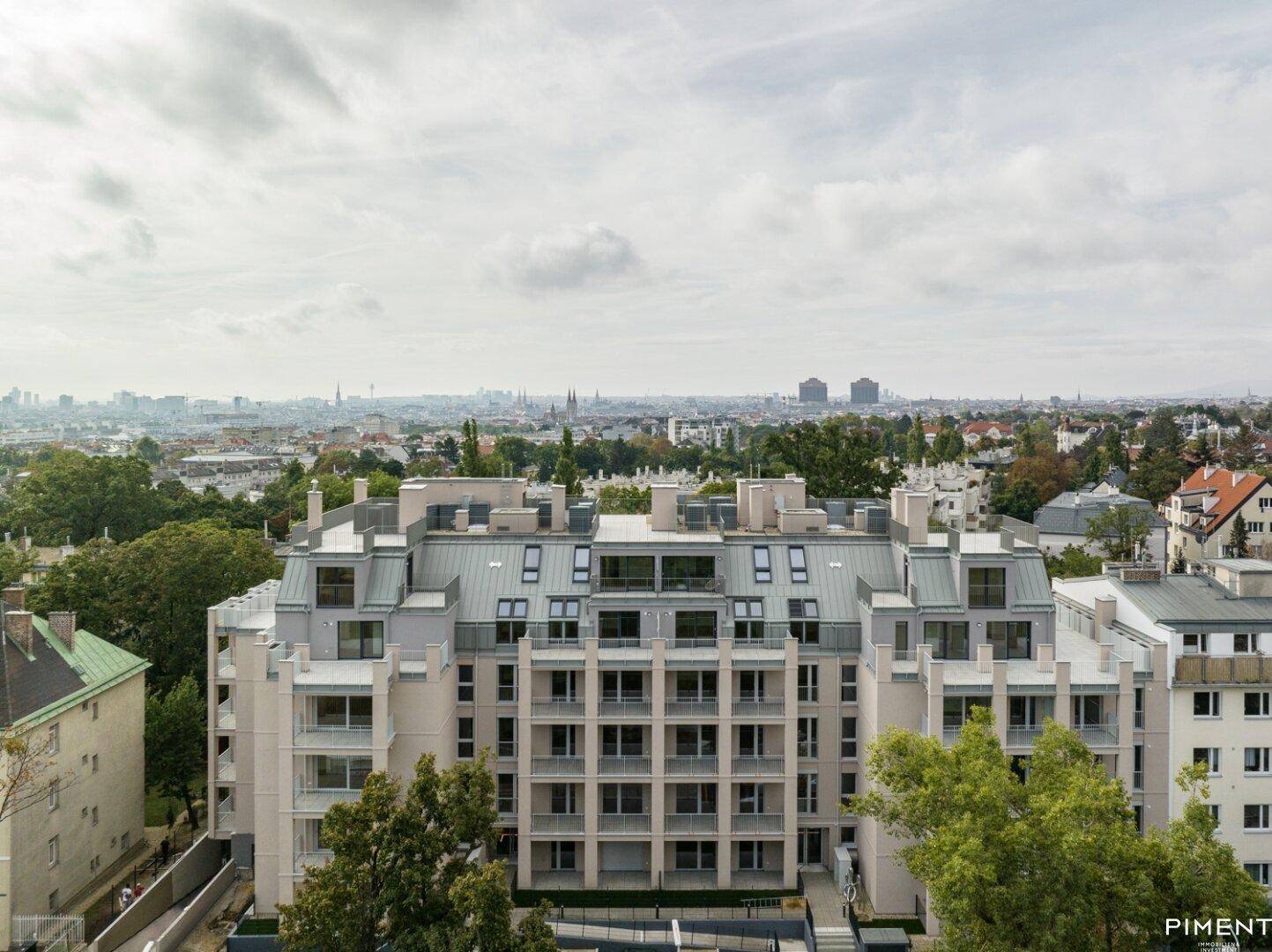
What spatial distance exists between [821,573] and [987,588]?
273 inches

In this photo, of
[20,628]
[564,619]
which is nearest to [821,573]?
[564,619]

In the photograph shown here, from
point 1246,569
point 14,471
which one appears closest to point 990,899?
point 1246,569

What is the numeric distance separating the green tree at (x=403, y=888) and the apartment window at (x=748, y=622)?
15.6 meters

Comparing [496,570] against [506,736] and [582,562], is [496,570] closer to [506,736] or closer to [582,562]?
[582,562]

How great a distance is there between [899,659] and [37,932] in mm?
34270

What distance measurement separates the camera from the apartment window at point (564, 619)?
1548 inches

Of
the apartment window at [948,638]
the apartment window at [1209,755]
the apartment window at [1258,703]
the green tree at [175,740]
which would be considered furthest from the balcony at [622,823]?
the apartment window at [1258,703]

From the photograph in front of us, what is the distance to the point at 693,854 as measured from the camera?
3866 cm

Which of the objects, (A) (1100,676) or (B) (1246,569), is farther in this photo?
(B) (1246,569)

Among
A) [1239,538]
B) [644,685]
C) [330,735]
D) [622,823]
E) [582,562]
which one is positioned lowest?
[622,823]

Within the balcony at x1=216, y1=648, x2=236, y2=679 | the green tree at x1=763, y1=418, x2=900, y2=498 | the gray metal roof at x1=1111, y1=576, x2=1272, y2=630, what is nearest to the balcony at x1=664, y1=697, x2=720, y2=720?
the gray metal roof at x1=1111, y1=576, x2=1272, y2=630

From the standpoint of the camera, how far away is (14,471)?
532 feet

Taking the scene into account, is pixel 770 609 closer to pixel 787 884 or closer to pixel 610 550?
pixel 610 550

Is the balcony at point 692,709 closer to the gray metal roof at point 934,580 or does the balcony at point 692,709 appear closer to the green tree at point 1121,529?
the gray metal roof at point 934,580
